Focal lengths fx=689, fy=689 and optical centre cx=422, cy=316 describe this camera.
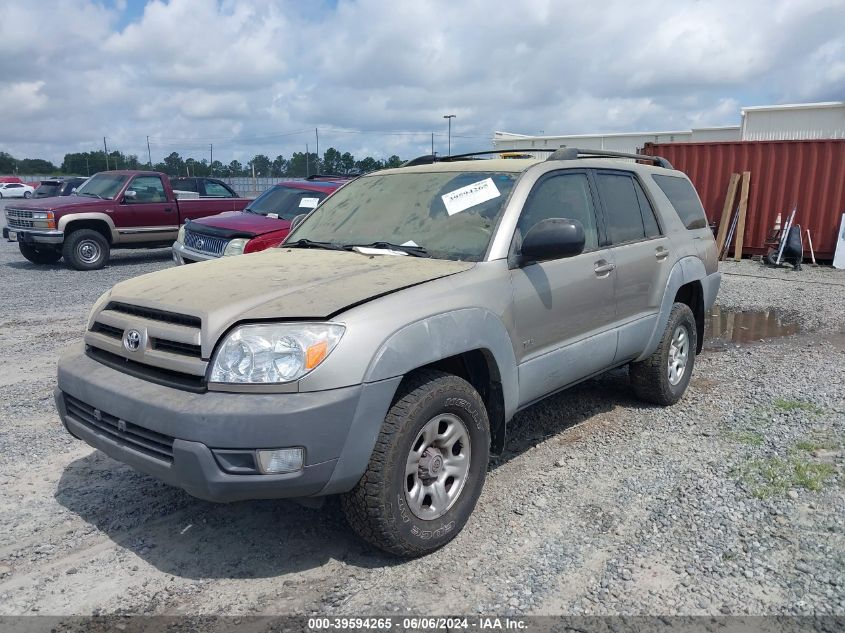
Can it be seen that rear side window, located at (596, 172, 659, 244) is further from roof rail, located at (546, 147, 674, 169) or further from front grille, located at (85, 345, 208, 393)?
front grille, located at (85, 345, 208, 393)

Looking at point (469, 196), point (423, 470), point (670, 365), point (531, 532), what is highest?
point (469, 196)

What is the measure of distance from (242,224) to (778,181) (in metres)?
11.1

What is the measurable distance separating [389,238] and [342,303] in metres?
1.16

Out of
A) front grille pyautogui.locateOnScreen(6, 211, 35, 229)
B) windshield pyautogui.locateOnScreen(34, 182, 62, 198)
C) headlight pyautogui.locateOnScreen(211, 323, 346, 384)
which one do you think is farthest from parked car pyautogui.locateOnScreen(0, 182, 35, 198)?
headlight pyautogui.locateOnScreen(211, 323, 346, 384)

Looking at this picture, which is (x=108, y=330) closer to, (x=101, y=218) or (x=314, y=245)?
(x=314, y=245)

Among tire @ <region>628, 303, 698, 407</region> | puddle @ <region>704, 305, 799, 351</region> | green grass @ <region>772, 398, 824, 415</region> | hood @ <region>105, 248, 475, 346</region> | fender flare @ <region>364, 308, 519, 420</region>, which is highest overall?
hood @ <region>105, 248, 475, 346</region>

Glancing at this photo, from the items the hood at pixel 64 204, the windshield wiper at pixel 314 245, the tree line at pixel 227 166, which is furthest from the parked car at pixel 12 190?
the windshield wiper at pixel 314 245

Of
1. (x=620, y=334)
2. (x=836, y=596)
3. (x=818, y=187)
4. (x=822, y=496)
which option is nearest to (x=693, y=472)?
(x=822, y=496)

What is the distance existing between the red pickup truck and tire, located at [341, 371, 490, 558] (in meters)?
11.7

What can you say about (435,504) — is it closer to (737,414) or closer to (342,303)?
(342,303)

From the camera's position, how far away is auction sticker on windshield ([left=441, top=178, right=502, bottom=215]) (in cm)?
393

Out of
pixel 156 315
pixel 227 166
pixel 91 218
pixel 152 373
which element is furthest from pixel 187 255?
pixel 227 166

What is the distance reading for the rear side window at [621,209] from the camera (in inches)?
182

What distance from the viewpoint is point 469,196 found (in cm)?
396
